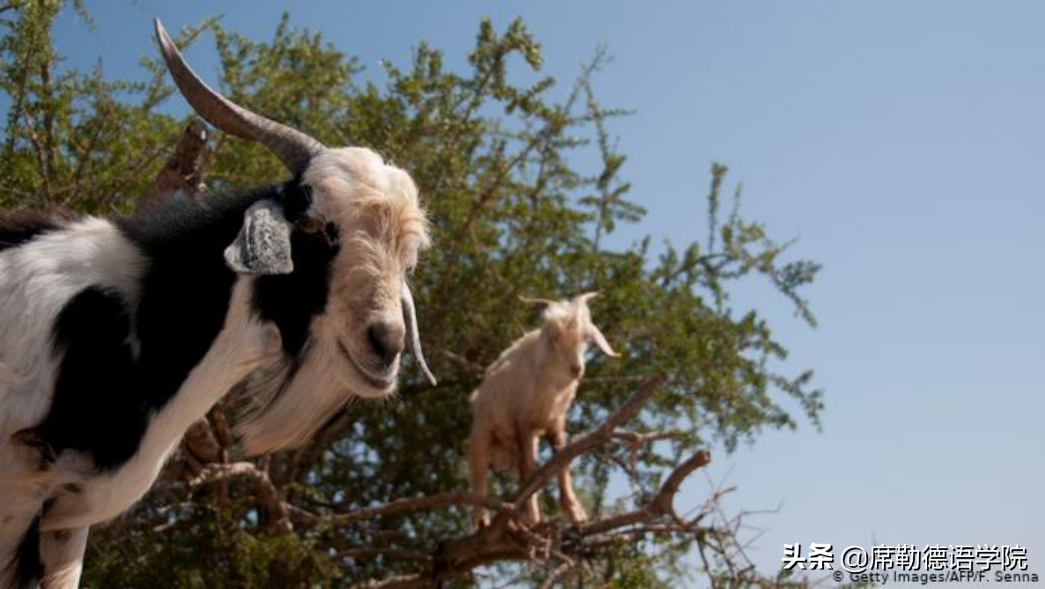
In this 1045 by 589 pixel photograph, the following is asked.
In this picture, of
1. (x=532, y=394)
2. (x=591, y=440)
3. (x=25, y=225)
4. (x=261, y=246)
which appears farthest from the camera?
(x=532, y=394)

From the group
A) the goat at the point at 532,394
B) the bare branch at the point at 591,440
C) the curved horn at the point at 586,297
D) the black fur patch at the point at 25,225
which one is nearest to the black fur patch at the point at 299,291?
the black fur patch at the point at 25,225

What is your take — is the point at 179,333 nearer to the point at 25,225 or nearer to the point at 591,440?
the point at 25,225

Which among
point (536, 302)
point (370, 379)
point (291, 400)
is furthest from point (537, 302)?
point (370, 379)

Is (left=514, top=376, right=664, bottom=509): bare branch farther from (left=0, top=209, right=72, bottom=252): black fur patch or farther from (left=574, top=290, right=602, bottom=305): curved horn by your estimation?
(left=0, top=209, right=72, bottom=252): black fur patch

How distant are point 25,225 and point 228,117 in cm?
61

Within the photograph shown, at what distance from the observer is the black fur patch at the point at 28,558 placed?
263 cm

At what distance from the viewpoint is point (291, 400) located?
8.90 ft

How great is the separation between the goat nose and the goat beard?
110mm

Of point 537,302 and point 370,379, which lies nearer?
point 370,379

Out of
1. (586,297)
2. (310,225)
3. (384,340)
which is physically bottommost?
(384,340)

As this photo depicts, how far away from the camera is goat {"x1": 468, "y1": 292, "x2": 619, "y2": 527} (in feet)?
22.0

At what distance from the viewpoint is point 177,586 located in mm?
5785

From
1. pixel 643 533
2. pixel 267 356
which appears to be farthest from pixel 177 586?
pixel 267 356

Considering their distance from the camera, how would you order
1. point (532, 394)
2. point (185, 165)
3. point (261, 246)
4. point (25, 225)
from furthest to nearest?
point (532, 394) → point (185, 165) → point (25, 225) → point (261, 246)
